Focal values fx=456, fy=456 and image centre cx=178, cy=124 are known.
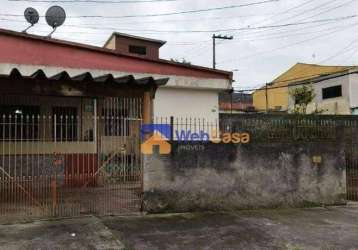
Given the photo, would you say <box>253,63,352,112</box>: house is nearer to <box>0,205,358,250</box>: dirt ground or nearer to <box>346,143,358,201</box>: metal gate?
<box>346,143,358,201</box>: metal gate

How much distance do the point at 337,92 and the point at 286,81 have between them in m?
9.35

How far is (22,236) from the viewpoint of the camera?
7141 millimetres

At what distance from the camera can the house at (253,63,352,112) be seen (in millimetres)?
42219

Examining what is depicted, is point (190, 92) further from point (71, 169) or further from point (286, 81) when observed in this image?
point (286, 81)

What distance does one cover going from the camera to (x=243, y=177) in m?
9.99

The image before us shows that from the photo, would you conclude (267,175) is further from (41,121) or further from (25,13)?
(25,13)

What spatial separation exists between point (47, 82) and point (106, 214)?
2962mm

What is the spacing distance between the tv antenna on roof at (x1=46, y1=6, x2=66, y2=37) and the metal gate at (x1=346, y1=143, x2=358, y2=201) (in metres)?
10.5

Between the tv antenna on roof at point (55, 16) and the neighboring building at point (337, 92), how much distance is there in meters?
21.7

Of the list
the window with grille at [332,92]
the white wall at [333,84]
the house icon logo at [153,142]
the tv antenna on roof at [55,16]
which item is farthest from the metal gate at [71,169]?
the window with grille at [332,92]

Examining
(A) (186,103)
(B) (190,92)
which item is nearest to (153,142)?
(A) (186,103)

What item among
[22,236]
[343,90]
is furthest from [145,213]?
[343,90]
